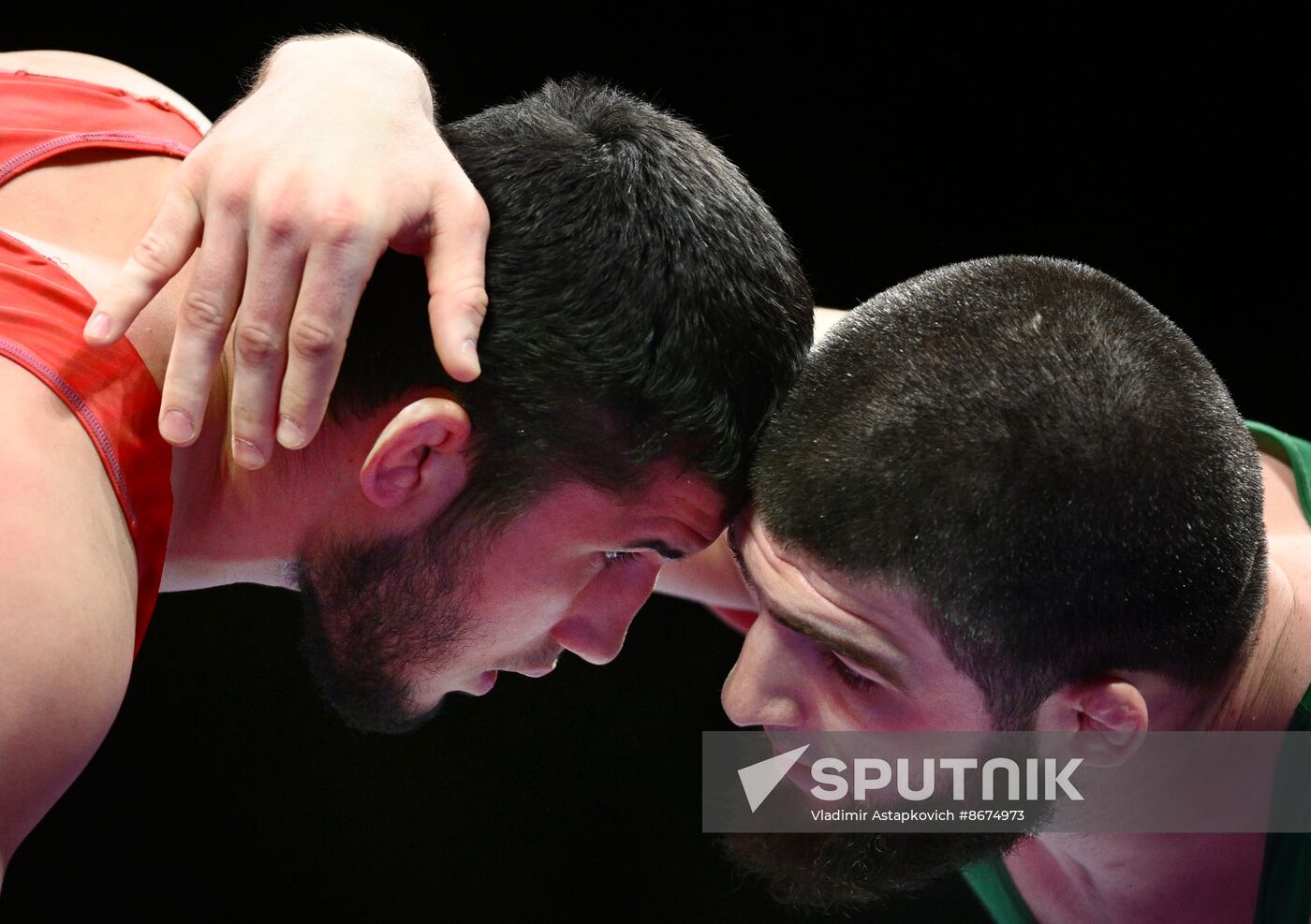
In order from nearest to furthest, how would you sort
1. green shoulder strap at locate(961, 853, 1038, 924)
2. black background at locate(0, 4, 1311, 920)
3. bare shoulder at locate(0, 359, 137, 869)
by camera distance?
bare shoulder at locate(0, 359, 137, 869) → green shoulder strap at locate(961, 853, 1038, 924) → black background at locate(0, 4, 1311, 920)

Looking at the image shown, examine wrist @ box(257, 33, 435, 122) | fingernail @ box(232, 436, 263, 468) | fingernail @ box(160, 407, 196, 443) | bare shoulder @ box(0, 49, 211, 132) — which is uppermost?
wrist @ box(257, 33, 435, 122)

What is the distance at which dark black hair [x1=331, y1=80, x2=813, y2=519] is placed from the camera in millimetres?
1186

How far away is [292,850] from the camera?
2240mm

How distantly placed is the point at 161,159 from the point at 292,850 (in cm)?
129

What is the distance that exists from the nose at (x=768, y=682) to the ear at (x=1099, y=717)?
0.23 metres

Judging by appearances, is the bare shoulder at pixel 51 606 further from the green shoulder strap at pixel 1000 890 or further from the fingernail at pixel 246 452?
the green shoulder strap at pixel 1000 890

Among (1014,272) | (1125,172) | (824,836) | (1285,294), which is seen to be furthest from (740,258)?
(1285,294)

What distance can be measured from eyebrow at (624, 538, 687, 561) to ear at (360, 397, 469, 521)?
172mm

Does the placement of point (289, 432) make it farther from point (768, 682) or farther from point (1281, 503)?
point (1281, 503)

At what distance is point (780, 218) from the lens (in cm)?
219

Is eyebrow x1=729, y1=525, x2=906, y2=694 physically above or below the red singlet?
below

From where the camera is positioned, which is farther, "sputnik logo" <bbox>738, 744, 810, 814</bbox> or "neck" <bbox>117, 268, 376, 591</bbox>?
"sputnik logo" <bbox>738, 744, 810, 814</bbox>

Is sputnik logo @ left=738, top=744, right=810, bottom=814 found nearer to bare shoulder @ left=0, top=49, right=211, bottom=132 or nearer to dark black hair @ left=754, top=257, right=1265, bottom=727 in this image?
dark black hair @ left=754, top=257, right=1265, bottom=727

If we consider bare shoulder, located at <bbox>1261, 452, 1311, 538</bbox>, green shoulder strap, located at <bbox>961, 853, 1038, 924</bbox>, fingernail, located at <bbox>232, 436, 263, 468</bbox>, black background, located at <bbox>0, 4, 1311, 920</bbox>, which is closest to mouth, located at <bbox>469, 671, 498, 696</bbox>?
fingernail, located at <bbox>232, 436, 263, 468</bbox>
